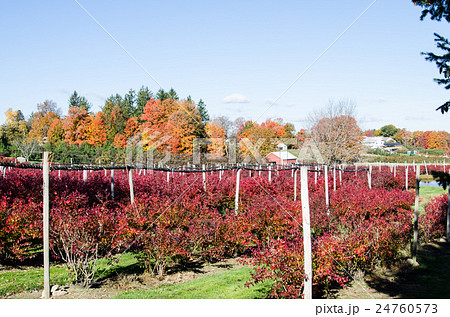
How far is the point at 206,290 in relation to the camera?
270 inches

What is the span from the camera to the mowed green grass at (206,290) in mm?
6463

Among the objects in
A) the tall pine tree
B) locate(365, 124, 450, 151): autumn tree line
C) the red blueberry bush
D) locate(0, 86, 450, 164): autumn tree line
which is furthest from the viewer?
locate(365, 124, 450, 151): autumn tree line

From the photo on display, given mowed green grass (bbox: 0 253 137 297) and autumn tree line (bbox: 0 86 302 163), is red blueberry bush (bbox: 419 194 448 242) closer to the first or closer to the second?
mowed green grass (bbox: 0 253 137 297)

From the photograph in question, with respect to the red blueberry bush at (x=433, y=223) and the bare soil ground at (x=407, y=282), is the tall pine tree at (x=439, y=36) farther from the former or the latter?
the red blueberry bush at (x=433, y=223)

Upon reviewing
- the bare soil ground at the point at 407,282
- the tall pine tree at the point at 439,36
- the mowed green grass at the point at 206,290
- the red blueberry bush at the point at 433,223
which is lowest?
the bare soil ground at the point at 407,282

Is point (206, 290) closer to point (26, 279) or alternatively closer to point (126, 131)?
point (26, 279)

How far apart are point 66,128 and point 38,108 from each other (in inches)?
868

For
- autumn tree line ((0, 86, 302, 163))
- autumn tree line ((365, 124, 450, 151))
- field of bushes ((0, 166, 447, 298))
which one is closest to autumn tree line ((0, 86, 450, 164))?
autumn tree line ((0, 86, 302, 163))

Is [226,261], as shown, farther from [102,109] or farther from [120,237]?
[102,109]

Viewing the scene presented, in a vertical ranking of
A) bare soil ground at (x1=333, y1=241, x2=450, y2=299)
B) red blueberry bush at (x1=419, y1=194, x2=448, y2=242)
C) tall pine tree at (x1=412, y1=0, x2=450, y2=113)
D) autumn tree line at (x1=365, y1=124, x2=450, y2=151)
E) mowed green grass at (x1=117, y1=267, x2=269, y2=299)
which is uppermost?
autumn tree line at (x1=365, y1=124, x2=450, y2=151)

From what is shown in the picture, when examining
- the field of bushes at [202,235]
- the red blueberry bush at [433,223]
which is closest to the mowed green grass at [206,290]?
the field of bushes at [202,235]

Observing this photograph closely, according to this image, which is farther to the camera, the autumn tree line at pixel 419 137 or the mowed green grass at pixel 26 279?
the autumn tree line at pixel 419 137

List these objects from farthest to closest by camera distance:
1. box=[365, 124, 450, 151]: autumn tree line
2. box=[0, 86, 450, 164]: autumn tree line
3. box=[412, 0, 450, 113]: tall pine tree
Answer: box=[365, 124, 450, 151]: autumn tree line
box=[0, 86, 450, 164]: autumn tree line
box=[412, 0, 450, 113]: tall pine tree

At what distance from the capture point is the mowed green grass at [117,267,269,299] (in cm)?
646
